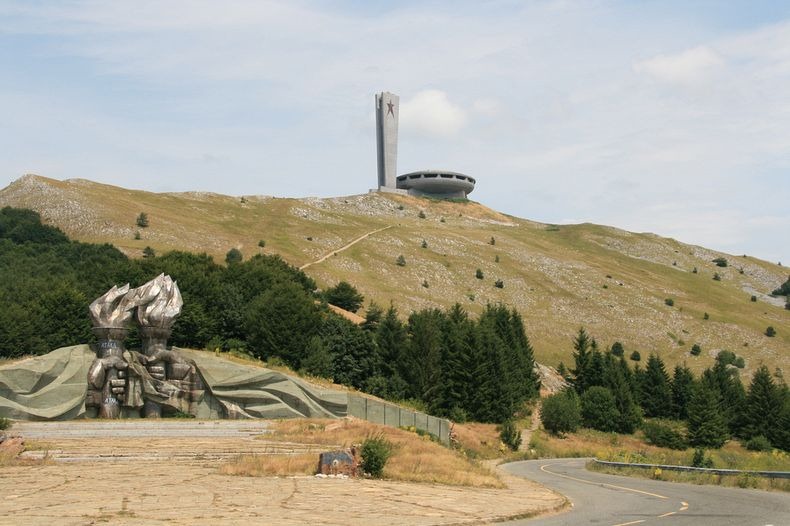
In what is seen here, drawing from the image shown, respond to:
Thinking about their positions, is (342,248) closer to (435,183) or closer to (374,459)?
(435,183)

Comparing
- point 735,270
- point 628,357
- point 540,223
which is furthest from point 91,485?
point 540,223

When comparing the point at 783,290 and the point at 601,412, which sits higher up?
the point at 783,290

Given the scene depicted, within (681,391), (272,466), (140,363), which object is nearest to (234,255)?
(681,391)

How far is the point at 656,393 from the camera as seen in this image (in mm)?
76750

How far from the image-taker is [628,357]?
9381cm

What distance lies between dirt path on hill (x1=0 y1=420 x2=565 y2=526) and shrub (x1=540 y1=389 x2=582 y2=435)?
35.7 metres

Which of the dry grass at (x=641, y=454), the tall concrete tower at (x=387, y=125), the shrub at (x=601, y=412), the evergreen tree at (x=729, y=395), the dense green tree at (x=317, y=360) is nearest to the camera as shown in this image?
the dry grass at (x=641, y=454)

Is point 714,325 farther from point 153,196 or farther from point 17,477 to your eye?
point 17,477

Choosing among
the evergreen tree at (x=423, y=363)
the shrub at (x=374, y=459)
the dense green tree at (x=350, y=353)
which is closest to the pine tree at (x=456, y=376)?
the evergreen tree at (x=423, y=363)

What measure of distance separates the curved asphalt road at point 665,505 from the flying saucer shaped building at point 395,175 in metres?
123

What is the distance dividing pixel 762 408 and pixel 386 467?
54.0 m

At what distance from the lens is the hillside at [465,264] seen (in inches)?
3816

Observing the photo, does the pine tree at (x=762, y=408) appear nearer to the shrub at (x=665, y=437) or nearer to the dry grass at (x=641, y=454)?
the dry grass at (x=641, y=454)

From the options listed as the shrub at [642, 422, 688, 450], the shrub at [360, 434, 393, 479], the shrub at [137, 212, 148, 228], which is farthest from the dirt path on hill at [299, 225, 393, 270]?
the shrub at [360, 434, 393, 479]
